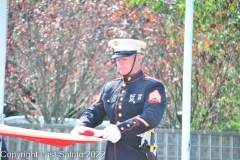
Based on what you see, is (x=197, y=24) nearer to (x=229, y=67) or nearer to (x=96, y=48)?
(x=229, y=67)

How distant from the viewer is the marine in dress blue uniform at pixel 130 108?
461 cm

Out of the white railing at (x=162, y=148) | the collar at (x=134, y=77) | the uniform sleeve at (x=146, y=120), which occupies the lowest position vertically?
the white railing at (x=162, y=148)

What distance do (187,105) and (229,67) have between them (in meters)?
4.00

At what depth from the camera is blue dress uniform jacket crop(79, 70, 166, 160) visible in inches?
181

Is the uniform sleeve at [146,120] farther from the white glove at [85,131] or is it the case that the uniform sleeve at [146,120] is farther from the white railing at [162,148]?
the white railing at [162,148]

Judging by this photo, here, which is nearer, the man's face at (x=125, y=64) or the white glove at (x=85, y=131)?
the white glove at (x=85, y=131)

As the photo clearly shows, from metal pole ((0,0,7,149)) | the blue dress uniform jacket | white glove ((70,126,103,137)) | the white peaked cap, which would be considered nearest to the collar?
the blue dress uniform jacket

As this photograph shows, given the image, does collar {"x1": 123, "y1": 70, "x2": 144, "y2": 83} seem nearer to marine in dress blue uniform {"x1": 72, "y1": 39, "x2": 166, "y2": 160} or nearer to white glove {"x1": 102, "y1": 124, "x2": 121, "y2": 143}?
marine in dress blue uniform {"x1": 72, "y1": 39, "x2": 166, "y2": 160}

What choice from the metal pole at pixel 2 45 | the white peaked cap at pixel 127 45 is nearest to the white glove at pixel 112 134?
the white peaked cap at pixel 127 45

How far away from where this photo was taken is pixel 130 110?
15.9ft

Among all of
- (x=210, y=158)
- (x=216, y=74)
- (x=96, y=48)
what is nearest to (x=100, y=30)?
(x=96, y=48)

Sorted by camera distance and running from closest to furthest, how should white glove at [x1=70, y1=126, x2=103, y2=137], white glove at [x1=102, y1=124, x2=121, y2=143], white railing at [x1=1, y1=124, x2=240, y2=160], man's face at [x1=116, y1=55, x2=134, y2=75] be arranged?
white glove at [x1=102, y1=124, x2=121, y2=143]
white glove at [x1=70, y1=126, x2=103, y2=137]
man's face at [x1=116, y1=55, x2=134, y2=75]
white railing at [x1=1, y1=124, x2=240, y2=160]

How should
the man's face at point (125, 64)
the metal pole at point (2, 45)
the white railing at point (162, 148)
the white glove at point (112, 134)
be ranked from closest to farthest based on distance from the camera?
the white glove at point (112, 134) → the man's face at point (125, 64) → the metal pole at point (2, 45) → the white railing at point (162, 148)

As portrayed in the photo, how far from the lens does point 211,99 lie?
407 inches
